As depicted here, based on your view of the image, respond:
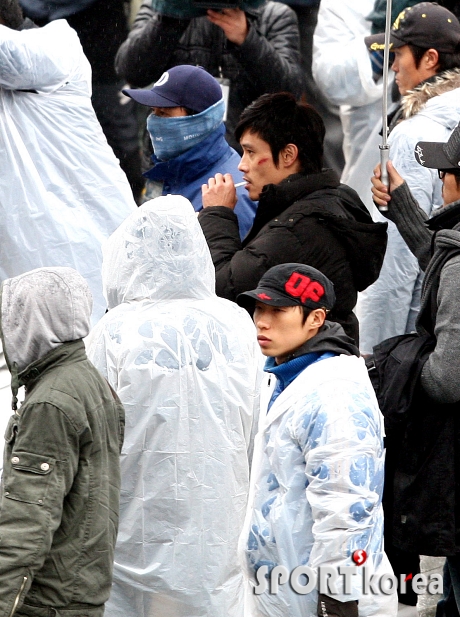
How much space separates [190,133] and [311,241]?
3.07 feet

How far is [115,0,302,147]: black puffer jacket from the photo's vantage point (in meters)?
6.01

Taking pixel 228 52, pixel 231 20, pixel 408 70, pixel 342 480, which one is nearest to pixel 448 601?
pixel 342 480

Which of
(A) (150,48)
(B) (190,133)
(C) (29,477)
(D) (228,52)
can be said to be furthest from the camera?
(D) (228,52)

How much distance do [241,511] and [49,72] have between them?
274 cm

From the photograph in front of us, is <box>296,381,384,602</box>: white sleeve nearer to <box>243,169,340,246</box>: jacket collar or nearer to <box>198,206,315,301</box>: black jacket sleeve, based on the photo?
<box>198,206,315,301</box>: black jacket sleeve

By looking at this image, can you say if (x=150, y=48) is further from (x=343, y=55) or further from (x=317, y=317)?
(x=317, y=317)

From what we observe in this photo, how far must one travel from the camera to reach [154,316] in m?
3.41

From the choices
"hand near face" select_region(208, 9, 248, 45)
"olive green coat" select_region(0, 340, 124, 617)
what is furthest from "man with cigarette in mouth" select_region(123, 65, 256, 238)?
"olive green coat" select_region(0, 340, 124, 617)

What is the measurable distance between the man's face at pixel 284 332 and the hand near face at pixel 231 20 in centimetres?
298

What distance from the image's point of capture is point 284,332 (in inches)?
124

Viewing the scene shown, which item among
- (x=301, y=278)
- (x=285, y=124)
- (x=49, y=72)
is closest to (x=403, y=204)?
(x=285, y=124)

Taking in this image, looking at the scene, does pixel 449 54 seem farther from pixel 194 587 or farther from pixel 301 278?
pixel 194 587

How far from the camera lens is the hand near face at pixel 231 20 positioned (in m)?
5.76

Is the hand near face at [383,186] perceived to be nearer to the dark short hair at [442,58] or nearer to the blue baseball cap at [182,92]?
the blue baseball cap at [182,92]
